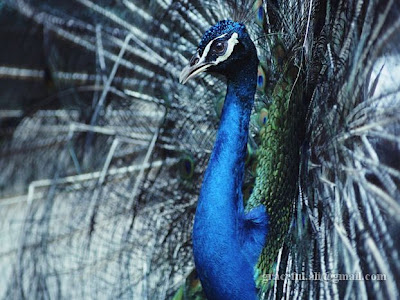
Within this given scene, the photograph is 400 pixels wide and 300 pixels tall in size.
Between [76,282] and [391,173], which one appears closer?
[391,173]

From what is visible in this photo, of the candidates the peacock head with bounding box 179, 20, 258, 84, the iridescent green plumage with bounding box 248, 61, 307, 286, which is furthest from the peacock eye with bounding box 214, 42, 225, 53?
the iridescent green plumage with bounding box 248, 61, 307, 286

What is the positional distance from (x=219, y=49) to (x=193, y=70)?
0.22 feet

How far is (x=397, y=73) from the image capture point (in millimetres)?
1060

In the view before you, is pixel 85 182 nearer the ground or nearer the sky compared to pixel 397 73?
nearer the ground

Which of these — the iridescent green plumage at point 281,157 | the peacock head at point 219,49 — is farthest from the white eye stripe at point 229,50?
the iridescent green plumage at point 281,157

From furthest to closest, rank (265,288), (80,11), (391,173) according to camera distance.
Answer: (80,11), (265,288), (391,173)

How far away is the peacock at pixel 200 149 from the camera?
45.8 inches

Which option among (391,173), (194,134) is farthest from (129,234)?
(391,173)

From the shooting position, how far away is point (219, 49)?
1.25 metres

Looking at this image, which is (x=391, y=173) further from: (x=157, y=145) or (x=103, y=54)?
(x=103, y=54)

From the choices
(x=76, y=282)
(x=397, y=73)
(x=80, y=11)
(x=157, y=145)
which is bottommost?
(x=76, y=282)

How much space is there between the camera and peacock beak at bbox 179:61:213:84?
122 cm

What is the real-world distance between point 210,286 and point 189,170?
47 cm

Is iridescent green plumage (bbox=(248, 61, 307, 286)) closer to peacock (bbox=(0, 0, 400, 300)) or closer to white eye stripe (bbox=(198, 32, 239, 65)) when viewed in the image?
peacock (bbox=(0, 0, 400, 300))
